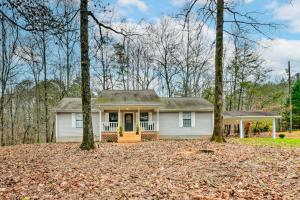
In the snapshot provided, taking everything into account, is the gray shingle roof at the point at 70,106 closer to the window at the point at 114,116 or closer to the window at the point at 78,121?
the window at the point at 78,121

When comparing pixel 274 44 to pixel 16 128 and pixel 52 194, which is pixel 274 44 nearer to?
pixel 52 194

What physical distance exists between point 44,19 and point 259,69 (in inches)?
1340

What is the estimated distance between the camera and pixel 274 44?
15.3 m

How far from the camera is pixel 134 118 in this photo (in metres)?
26.0

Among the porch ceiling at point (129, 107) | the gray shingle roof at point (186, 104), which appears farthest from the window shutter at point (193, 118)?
the porch ceiling at point (129, 107)

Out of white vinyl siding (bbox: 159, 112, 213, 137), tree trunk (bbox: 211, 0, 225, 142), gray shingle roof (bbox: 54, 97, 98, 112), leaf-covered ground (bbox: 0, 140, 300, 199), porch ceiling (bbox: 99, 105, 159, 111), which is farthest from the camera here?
white vinyl siding (bbox: 159, 112, 213, 137)

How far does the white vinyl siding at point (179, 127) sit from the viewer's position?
2606 centimetres

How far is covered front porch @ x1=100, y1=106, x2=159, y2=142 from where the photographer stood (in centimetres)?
2415

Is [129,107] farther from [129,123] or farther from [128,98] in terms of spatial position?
[129,123]

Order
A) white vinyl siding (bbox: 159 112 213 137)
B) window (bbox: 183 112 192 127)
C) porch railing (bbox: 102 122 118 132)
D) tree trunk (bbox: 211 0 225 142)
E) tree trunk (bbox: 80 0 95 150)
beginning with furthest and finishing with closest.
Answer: window (bbox: 183 112 192 127), white vinyl siding (bbox: 159 112 213 137), porch railing (bbox: 102 122 118 132), tree trunk (bbox: 211 0 225 142), tree trunk (bbox: 80 0 95 150)

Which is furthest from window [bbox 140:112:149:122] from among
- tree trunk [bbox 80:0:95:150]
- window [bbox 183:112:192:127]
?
tree trunk [bbox 80:0:95:150]

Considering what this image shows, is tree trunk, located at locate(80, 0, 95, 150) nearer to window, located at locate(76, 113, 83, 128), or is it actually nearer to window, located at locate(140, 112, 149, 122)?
window, located at locate(76, 113, 83, 128)

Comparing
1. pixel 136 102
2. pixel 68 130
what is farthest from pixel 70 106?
pixel 136 102

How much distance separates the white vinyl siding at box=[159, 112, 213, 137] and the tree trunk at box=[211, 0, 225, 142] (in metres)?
10.5
